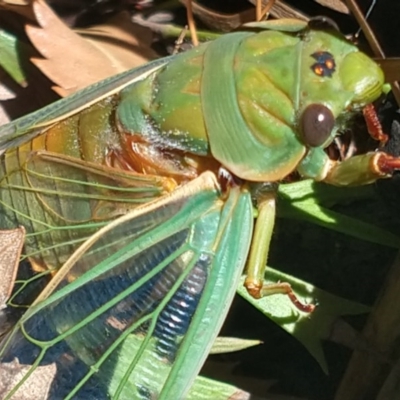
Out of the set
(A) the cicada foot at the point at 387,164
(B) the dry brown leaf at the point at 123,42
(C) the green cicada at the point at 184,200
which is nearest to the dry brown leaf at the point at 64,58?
(B) the dry brown leaf at the point at 123,42

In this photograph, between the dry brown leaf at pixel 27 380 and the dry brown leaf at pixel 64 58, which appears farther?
the dry brown leaf at pixel 64 58

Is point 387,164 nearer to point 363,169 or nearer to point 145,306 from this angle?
point 363,169

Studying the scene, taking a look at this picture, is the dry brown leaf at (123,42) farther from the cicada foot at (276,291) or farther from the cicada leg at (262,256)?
the cicada foot at (276,291)

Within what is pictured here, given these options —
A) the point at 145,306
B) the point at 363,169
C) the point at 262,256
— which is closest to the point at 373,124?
the point at 363,169

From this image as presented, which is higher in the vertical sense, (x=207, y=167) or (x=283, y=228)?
(x=207, y=167)

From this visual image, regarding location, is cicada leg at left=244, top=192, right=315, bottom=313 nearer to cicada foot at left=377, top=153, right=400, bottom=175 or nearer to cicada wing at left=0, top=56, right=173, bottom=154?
cicada foot at left=377, top=153, right=400, bottom=175

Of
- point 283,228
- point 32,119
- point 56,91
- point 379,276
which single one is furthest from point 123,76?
point 379,276

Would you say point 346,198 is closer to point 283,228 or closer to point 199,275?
point 283,228
